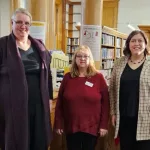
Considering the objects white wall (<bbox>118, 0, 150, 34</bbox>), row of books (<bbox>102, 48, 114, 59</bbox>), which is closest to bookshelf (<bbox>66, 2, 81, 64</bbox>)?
white wall (<bbox>118, 0, 150, 34</bbox>)

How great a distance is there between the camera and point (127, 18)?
9031 millimetres

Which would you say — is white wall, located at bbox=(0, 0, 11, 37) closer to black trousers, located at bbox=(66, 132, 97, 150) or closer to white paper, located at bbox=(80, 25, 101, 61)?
white paper, located at bbox=(80, 25, 101, 61)

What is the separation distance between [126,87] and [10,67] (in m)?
0.92

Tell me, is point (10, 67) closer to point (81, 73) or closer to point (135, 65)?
point (81, 73)

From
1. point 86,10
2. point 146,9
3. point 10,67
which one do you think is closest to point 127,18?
point 146,9

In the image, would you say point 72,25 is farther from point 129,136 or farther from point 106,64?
point 129,136

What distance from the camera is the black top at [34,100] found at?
172cm

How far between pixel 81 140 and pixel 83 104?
1.10 ft

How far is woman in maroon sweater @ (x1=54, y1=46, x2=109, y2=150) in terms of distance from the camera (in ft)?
6.47

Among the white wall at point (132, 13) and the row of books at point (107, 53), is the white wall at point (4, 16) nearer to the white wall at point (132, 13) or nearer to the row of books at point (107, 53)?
the row of books at point (107, 53)

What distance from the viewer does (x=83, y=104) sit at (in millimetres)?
1963

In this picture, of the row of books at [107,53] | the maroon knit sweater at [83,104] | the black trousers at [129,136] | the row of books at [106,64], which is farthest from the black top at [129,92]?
the row of books at [106,64]

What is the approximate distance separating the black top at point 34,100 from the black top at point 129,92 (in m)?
0.67

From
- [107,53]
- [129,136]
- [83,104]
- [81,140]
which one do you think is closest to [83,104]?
[83,104]
